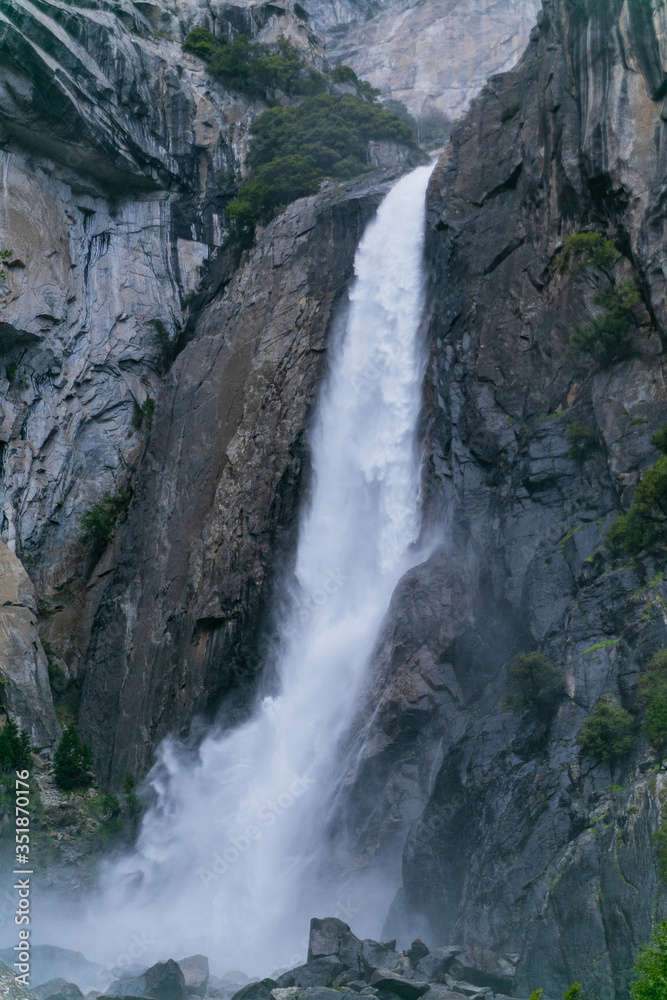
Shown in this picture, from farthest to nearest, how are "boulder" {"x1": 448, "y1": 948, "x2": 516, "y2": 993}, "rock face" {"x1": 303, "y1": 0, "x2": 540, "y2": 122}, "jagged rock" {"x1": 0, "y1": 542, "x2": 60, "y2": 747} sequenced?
"rock face" {"x1": 303, "y1": 0, "x2": 540, "y2": 122} < "jagged rock" {"x1": 0, "y1": 542, "x2": 60, "y2": 747} < "boulder" {"x1": 448, "y1": 948, "x2": 516, "y2": 993}

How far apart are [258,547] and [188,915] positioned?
1036 cm

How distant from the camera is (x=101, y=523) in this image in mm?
33969

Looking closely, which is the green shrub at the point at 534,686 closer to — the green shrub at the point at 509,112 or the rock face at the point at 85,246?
the rock face at the point at 85,246

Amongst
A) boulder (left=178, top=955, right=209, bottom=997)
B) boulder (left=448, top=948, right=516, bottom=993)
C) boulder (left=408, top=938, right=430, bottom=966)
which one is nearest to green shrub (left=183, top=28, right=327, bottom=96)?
boulder (left=178, top=955, right=209, bottom=997)

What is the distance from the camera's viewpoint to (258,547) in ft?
90.4

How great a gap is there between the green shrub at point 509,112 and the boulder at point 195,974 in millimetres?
25626

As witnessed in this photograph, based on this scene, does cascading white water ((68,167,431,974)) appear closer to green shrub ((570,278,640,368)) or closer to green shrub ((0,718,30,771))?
green shrub ((0,718,30,771))

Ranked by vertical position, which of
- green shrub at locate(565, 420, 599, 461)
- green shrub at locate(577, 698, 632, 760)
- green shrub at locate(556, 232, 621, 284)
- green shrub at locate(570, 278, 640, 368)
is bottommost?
green shrub at locate(577, 698, 632, 760)

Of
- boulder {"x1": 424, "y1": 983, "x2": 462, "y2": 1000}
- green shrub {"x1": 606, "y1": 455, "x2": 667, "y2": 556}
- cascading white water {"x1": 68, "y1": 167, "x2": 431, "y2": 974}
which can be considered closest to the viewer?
boulder {"x1": 424, "y1": 983, "x2": 462, "y2": 1000}

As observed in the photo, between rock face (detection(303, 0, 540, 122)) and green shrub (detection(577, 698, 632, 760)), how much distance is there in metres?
58.4

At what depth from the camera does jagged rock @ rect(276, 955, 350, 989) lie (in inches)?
599

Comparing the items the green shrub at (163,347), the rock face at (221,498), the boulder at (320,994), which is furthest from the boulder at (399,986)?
the green shrub at (163,347)

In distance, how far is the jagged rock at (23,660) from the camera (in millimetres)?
27297

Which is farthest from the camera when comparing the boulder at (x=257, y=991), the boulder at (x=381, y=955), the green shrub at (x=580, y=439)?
Answer: the green shrub at (x=580, y=439)
